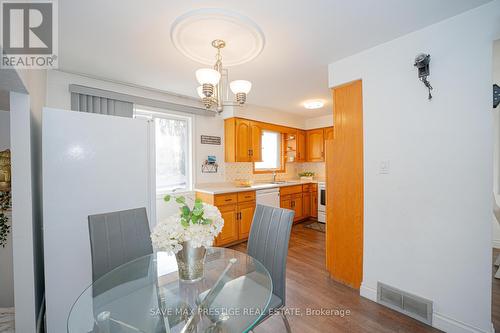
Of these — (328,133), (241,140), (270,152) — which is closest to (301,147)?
(328,133)

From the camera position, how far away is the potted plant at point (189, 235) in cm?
110

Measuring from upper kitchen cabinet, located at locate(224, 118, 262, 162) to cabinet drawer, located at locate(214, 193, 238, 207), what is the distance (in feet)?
2.56

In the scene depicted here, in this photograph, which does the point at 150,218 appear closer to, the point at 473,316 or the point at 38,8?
the point at 38,8

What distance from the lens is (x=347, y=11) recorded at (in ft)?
5.17

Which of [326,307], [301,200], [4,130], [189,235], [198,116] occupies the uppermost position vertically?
[198,116]

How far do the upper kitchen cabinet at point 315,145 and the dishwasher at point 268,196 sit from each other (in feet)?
5.40

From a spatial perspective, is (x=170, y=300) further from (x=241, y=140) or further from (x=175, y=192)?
(x=241, y=140)

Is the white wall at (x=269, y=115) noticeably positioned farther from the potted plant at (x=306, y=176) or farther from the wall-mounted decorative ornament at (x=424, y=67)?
the wall-mounted decorative ornament at (x=424, y=67)

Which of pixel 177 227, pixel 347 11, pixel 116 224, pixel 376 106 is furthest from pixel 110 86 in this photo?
pixel 376 106

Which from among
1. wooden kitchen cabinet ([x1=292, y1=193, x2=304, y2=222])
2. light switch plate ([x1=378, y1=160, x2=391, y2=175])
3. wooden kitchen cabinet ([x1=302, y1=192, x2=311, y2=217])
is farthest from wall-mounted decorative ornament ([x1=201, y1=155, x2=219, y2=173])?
light switch plate ([x1=378, y1=160, x2=391, y2=175])

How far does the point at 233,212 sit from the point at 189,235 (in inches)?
93.5

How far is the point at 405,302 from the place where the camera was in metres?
1.83
